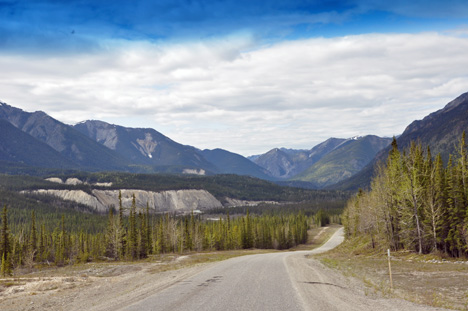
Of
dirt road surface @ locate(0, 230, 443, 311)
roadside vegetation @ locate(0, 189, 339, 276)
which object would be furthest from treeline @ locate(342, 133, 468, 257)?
roadside vegetation @ locate(0, 189, 339, 276)

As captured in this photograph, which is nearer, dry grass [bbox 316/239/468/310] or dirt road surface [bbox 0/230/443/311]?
dirt road surface [bbox 0/230/443/311]

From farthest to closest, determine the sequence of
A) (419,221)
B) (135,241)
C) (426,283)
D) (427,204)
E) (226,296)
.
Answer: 1. (135,241)
2. (419,221)
3. (427,204)
4. (426,283)
5. (226,296)

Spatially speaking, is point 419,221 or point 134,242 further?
point 134,242

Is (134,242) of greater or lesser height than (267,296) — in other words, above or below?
below

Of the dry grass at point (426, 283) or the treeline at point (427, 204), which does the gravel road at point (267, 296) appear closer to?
the dry grass at point (426, 283)

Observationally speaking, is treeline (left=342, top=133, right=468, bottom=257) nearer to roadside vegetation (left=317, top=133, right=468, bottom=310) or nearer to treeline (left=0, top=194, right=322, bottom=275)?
roadside vegetation (left=317, top=133, right=468, bottom=310)

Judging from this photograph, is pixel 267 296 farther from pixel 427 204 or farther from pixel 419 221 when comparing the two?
pixel 419 221

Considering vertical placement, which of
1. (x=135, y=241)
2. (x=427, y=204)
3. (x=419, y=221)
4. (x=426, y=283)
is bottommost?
(x=135, y=241)

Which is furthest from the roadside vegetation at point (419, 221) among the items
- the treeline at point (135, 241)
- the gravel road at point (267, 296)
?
the treeline at point (135, 241)

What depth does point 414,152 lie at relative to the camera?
192 ft

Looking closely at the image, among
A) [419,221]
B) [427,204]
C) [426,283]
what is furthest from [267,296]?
[419,221]

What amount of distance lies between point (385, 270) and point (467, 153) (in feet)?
98.1

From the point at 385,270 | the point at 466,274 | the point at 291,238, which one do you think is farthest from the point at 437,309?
the point at 291,238

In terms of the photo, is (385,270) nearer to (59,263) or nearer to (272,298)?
(272,298)
